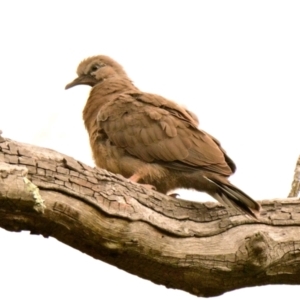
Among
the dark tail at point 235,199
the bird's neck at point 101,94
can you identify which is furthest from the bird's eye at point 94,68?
the dark tail at point 235,199

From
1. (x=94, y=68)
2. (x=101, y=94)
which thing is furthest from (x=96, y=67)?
(x=101, y=94)

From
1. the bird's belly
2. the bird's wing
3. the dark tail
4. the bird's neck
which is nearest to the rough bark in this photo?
the dark tail

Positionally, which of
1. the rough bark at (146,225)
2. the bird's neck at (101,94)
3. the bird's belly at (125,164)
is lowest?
the rough bark at (146,225)

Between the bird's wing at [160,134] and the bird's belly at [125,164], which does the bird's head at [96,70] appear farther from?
the bird's belly at [125,164]

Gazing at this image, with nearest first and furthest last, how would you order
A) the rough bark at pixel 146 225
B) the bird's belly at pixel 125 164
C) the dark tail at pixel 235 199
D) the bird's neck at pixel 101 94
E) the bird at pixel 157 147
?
the rough bark at pixel 146 225 < the dark tail at pixel 235 199 < the bird at pixel 157 147 < the bird's belly at pixel 125 164 < the bird's neck at pixel 101 94

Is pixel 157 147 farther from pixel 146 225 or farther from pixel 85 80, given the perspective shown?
pixel 85 80

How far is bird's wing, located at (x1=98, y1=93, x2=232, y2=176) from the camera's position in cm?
404

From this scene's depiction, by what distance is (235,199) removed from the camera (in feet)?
12.0

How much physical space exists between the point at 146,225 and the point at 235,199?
1.81 feet

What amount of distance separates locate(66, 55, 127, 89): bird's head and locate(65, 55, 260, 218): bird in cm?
59

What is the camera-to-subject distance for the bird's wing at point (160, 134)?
4043mm

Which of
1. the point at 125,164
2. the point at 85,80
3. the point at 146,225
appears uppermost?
the point at 85,80

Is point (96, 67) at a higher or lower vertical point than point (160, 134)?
higher

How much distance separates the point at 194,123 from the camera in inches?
169
